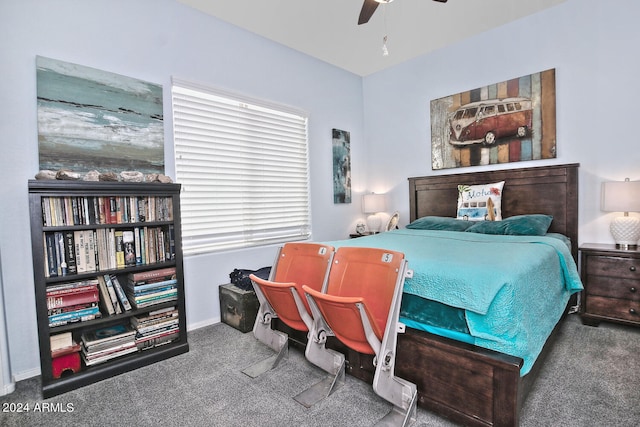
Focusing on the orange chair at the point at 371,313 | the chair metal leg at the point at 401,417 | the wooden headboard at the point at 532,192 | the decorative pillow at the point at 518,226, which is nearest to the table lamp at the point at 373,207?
the wooden headboard at the point at 532,192

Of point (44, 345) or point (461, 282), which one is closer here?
point (461, 282)

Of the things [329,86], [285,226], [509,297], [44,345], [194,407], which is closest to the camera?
[509,297]

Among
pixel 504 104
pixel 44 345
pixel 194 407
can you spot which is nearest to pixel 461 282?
pixel 194 407

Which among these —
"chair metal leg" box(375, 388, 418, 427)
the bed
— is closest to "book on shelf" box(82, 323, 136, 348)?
the bed

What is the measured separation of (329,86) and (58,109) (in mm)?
2993

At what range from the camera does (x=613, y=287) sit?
102 inches

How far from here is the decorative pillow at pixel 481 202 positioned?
10.7 ft

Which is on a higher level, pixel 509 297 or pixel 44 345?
pixel 509 297

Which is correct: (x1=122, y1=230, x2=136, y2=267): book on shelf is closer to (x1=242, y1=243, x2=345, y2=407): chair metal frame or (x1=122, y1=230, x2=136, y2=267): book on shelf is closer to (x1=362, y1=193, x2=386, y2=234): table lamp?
(x1=242, y1=243, x2=345, y2=407): chair metal frame

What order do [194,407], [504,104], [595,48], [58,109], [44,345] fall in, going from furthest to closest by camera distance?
[504,104] < [595,48] < [58,109] < [44,345] < [194,407]

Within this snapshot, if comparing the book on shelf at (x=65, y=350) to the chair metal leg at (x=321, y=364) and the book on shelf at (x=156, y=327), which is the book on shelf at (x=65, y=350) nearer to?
the book on shelf at (x=156, y=327)

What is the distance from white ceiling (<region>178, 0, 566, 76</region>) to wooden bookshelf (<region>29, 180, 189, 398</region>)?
6.25ft

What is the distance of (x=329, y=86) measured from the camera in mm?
4191

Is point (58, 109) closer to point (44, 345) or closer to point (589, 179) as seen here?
point (44, 345)
